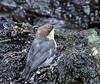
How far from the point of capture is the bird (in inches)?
235

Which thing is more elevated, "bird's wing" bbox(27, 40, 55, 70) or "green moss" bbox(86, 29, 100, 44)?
"bird's wing" bbox(27, 40, 55, 70)

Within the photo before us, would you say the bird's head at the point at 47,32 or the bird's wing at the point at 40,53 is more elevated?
the bird's head at the point at 47,32

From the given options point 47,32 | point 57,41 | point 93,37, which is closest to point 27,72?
point 47,32

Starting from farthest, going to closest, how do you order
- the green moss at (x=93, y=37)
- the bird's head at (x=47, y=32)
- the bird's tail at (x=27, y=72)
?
the green moss at (x=93, y=37), the bird's head at (x=47, y=32), the bird's tail at (x=27, y=72)

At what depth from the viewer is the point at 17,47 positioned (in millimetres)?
7066

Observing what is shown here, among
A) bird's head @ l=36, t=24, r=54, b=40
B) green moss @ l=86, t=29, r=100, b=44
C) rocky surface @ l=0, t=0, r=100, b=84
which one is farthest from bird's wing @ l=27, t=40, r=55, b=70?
green moss @ l=86, t=29, r=100, b=44

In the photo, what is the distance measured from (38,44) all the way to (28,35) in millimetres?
1235

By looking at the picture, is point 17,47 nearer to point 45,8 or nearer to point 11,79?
point 11,79

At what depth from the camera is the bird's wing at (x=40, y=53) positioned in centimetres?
599

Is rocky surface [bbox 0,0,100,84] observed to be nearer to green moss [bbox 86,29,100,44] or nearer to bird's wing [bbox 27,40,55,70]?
green moss [bbox 86,29,100,44]

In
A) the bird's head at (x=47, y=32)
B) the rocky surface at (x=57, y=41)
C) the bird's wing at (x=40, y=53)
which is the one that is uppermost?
the bird's head at (x=47, y=32)

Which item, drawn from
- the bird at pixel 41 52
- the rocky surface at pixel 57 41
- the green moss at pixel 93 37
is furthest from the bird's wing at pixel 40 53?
the green moss at pixel 93 37

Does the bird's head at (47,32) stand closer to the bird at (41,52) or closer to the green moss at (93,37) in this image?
the bird at (41,52)

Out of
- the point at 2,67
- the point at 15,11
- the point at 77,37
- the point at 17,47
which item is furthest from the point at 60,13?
the point at 2,67
